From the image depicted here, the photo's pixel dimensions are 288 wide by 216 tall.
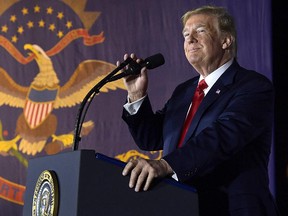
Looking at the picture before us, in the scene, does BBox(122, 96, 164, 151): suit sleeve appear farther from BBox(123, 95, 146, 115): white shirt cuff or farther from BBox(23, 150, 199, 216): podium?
BBox(23, 150, 199, 216): podium

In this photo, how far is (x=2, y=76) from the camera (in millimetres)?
4141

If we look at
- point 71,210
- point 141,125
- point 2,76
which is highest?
point 2,76

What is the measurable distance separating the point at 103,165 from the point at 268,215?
60 cm

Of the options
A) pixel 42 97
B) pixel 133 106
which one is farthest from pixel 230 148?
pixel 42 97

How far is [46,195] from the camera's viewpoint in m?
1.34

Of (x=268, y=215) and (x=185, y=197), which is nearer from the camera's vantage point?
(x=185, y=197)

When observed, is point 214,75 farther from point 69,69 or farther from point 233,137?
point 69,69

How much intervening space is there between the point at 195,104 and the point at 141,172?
0.60 m

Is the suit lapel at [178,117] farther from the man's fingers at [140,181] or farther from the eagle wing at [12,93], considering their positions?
the eagle wing at [12,93]

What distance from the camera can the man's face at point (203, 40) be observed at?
1920 millimetres

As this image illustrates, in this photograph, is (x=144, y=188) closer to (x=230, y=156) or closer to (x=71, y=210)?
(x=71, y=210)

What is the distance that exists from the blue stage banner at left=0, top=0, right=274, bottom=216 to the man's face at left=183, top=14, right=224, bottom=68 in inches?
69.2

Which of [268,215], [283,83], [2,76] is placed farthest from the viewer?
[2,76]

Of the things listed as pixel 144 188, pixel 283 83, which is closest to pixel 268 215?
pixel 144 188
